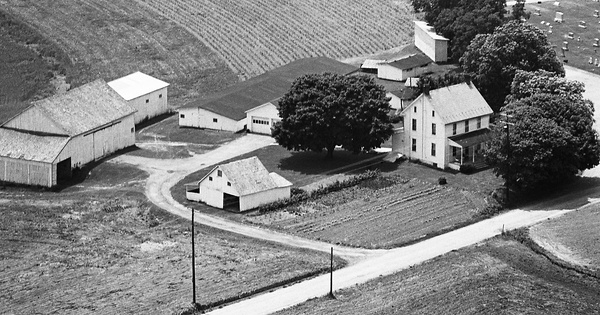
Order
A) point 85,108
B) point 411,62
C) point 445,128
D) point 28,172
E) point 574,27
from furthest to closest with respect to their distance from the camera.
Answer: point 574,27
point 411,62
point 85,108
point 445,128
point 28,172

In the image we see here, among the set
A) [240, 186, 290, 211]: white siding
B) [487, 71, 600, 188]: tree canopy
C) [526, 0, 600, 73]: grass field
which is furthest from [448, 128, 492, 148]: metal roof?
[526, 0, 600, 73]: grass field

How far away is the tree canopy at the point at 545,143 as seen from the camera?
105750mm

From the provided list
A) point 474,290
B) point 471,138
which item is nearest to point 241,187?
point 471,138

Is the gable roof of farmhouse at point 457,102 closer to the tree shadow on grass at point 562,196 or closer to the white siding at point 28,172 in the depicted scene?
the tree shadow on grass at point 562,196

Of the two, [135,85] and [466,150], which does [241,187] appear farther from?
[135,85]

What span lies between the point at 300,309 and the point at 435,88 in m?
36.0

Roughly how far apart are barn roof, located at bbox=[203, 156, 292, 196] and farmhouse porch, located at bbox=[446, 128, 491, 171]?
1504 cm

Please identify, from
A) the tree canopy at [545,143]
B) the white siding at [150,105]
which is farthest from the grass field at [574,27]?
the white siding at [150,105]

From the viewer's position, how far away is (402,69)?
14200 cm

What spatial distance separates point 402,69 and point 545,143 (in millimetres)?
37906

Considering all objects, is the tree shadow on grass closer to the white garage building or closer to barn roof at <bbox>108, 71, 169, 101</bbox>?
the white garage building

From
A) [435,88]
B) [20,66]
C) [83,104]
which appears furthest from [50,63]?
[435,88]

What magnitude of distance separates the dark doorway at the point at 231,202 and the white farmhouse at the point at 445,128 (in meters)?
17.4

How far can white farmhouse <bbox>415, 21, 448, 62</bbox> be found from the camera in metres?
147
